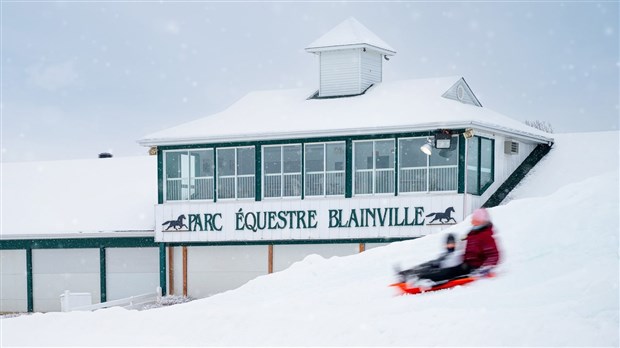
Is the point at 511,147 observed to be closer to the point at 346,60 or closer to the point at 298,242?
the point at 346,60

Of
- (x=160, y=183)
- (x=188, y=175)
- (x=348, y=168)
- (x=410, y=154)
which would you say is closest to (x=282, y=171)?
(x=348, y=168)

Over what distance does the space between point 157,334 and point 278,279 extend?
316 inches

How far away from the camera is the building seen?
28.0m

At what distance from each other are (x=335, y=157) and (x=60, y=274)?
11999mm

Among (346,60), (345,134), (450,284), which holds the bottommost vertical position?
(450,284)

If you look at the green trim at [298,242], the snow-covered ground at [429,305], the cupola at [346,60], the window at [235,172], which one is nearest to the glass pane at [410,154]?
the green trim at [298,242]

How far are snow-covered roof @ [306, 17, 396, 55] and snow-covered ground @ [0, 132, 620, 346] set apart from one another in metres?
10.4

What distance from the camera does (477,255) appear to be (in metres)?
17.7

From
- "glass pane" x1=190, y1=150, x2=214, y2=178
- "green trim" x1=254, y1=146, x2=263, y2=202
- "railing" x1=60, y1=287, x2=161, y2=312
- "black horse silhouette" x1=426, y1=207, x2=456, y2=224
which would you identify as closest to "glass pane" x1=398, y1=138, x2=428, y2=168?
"black horse silhouette" x1=426, y1=207, x2=456, y2=224

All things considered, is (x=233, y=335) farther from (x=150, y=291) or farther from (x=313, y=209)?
(x=150, y=291)

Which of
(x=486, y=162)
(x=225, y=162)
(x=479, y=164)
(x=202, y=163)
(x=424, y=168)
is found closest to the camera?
(x=424, y=168)

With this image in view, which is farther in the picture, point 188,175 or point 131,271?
point 131,271

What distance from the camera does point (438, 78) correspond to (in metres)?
33.2

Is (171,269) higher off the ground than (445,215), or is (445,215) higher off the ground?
(445,215)
